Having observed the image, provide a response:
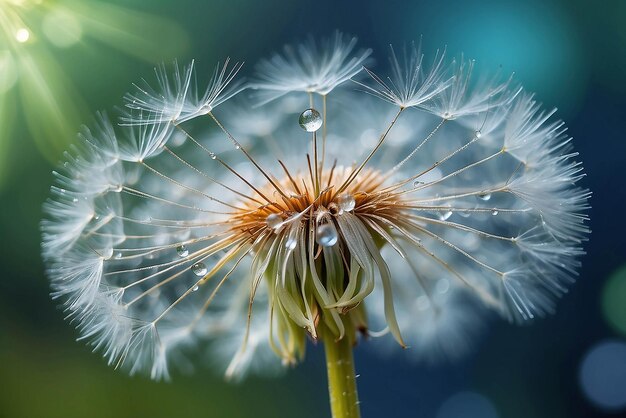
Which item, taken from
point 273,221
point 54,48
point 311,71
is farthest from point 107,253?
point 54,48

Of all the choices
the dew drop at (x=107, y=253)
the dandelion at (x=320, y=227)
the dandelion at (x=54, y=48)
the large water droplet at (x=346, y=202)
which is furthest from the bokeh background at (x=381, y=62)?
the large water droplet at (x=346, y=202)

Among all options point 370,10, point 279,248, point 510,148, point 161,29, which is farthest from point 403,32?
point 279,248

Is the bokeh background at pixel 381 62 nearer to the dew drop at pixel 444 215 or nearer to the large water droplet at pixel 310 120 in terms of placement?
the dew drop at pixel 444 215

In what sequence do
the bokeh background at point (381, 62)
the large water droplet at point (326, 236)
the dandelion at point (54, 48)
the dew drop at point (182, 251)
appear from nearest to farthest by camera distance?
the large water droplet at point (326, 236)
the dew drop at point (182, 251)
the dandelion at point (54, 48)
the bokeh background at point (381, 62)

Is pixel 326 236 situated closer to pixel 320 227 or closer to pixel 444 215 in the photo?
pixel 320 227

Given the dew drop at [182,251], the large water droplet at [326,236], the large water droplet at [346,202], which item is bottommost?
the large water droplet at [326,236]

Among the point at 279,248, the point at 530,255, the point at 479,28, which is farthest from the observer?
the point at 479,28

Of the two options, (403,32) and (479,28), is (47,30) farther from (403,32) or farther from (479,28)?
(479,28)
